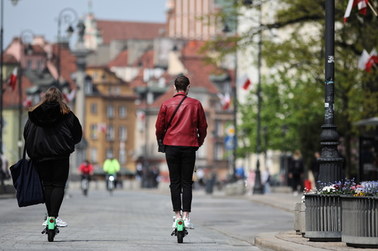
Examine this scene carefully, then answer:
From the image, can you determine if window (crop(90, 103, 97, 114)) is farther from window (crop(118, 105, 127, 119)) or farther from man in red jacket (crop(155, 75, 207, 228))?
man in red jacket (crop(155, 75, 207, 228))

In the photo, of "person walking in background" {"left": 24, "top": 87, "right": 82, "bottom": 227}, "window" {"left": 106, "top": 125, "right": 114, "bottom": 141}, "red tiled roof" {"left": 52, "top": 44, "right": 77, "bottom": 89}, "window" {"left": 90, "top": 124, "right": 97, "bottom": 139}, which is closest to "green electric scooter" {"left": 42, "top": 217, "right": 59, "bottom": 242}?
"person walking in background" {"left": 24, "top": 87, "right": 82, "bottom": 227}

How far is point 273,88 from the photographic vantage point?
3511 inches

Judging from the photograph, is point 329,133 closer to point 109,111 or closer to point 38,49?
point 109,111

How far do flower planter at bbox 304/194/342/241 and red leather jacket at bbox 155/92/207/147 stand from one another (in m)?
A: 1.50

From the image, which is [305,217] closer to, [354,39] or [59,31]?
[354,39]

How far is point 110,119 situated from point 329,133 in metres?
149

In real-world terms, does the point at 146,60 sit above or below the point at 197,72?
above

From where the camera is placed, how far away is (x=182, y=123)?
15758 millimetres

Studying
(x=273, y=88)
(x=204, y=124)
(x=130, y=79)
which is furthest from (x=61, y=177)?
(x=130, y=79)

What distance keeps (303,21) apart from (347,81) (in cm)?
343

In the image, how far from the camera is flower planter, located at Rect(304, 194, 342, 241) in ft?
50.4

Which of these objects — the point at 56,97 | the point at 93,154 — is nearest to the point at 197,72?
the point at 93,154

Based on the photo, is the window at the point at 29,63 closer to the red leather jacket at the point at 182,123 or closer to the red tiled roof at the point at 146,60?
the red tiled roof at the point at 146,60

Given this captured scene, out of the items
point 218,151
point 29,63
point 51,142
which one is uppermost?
point 29,63
